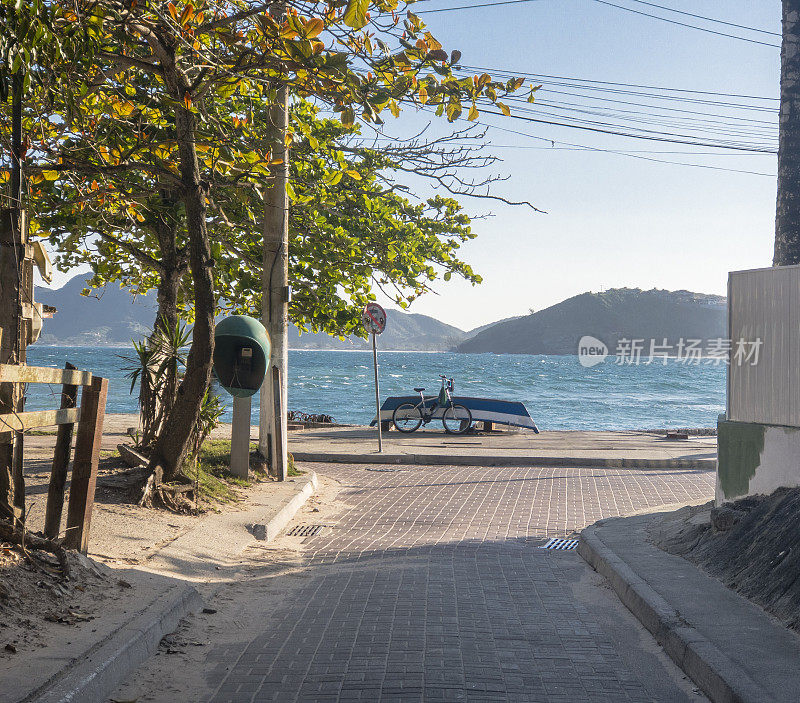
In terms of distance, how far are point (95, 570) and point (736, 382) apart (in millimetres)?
6066

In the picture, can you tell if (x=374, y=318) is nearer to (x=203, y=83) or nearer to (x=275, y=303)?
(x=275, y=303)

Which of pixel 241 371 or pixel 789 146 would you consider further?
pixel 241 371

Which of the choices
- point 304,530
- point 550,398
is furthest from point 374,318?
point 550,398

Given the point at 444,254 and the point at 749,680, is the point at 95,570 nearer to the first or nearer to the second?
the point at 749,680

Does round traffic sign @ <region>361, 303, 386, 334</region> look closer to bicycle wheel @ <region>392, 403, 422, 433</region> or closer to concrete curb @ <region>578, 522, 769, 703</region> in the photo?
bicycle wheel @ <region>392, 403, 422, 433</region>

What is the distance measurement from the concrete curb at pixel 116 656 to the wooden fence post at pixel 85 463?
813 millimetres

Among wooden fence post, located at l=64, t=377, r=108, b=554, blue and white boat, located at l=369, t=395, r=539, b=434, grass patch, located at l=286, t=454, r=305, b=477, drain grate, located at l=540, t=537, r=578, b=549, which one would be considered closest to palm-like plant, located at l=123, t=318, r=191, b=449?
grass patch, located at l=286, t=454, r=305, b=477

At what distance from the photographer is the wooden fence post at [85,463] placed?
605 cm

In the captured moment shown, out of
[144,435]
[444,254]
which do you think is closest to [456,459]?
[444,254]

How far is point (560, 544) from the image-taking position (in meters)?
9.05

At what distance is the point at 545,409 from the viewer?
195 feet

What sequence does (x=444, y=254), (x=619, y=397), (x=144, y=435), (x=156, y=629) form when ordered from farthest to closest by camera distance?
(x=619, y=397) < (x=444, y=254) < (x=144, y=435) < (x=156, y=629)

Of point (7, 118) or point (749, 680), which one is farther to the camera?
point (7, 118)

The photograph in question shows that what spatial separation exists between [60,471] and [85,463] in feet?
0.69
